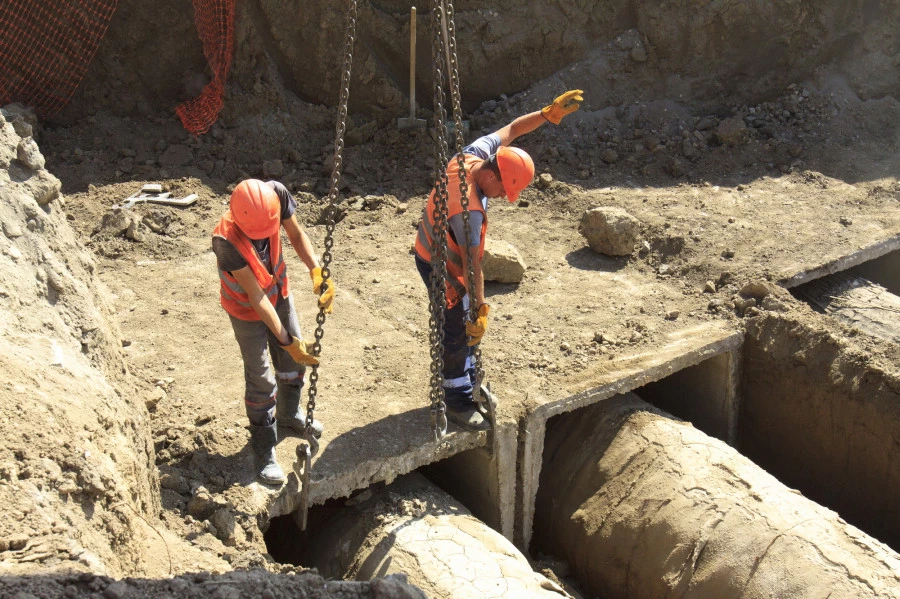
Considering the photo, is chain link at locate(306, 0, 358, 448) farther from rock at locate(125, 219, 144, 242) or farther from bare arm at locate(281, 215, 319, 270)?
rock at locate(125, 219, 144, 242)

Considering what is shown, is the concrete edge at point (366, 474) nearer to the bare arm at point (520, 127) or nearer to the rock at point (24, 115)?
the bare arm at point (520, 127)

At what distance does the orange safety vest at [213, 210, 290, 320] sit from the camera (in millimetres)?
4398

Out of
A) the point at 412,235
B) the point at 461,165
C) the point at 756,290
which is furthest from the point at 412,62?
the point at 461,165

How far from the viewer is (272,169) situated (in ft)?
29.4

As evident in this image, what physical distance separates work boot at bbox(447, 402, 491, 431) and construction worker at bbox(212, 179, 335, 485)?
90cm

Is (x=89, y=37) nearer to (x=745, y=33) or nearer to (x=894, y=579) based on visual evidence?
(x=745, y=33)

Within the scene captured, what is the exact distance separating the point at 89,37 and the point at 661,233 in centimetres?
667

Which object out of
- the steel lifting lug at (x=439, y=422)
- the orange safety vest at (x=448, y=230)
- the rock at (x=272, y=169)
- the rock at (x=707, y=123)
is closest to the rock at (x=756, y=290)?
the orange safety vest at (x=448, y=230)

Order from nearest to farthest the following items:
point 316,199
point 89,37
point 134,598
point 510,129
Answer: point 134,598 → point 510,129 → point 316,199 → point 89,37

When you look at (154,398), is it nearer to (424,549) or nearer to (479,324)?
(424,549)

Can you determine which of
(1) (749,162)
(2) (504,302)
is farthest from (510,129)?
(1) (749,162)

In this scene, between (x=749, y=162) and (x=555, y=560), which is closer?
(x=555, y=560)

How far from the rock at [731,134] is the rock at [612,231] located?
238 cm

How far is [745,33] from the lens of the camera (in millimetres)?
10086
